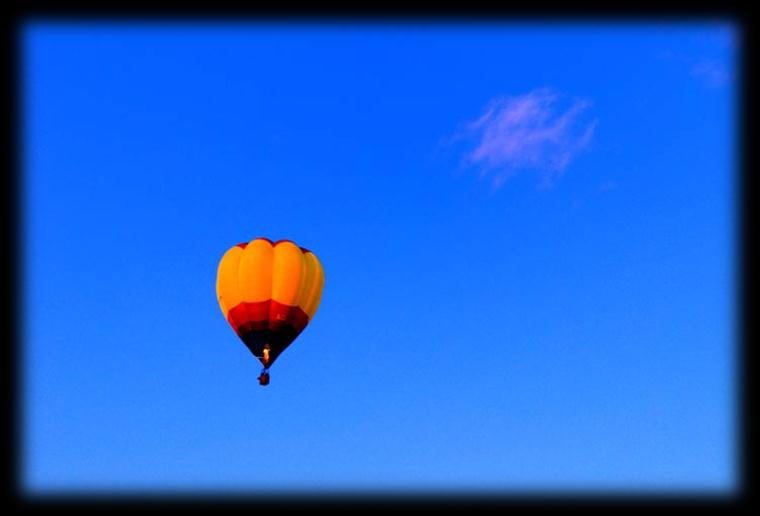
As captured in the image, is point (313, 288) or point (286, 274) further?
point (313, 288)

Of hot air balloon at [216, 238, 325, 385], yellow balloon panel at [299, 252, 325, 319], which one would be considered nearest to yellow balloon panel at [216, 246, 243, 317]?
hot air balloon at [216, 238, 325, 385]

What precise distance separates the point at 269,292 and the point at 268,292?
32 mm

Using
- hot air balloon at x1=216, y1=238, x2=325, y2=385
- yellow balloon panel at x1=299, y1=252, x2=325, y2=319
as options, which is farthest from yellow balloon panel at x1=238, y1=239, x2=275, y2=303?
yellow balloon panel at x1=299, y1=252, x2=325, y2=319

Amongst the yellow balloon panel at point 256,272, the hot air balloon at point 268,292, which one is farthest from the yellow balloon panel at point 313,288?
the yellow balloon panel at point 256,272

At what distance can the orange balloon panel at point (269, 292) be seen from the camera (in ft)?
99.1

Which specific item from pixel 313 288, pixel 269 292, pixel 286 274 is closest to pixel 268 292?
pixel 269 292

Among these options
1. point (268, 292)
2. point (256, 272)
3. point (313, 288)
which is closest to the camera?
point (268, 292)

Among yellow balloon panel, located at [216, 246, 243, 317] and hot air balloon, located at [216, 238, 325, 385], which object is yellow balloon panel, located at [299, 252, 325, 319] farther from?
yellow balloon panel, located at [216, 246, 243, 317]

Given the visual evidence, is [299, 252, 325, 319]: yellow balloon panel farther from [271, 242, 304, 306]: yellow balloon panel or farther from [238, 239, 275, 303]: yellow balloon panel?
[238, 239, 275, 303]: yellow balloon panel

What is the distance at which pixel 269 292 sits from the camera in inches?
1192

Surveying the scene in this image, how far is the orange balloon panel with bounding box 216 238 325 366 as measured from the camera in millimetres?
30203

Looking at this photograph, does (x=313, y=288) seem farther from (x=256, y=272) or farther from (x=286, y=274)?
(x=256, y=272)

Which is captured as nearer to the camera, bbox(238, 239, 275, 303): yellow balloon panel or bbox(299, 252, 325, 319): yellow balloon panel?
bbox(238, 239, 275, 303): yellow balloon panel

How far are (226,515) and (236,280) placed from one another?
91.1 feet
